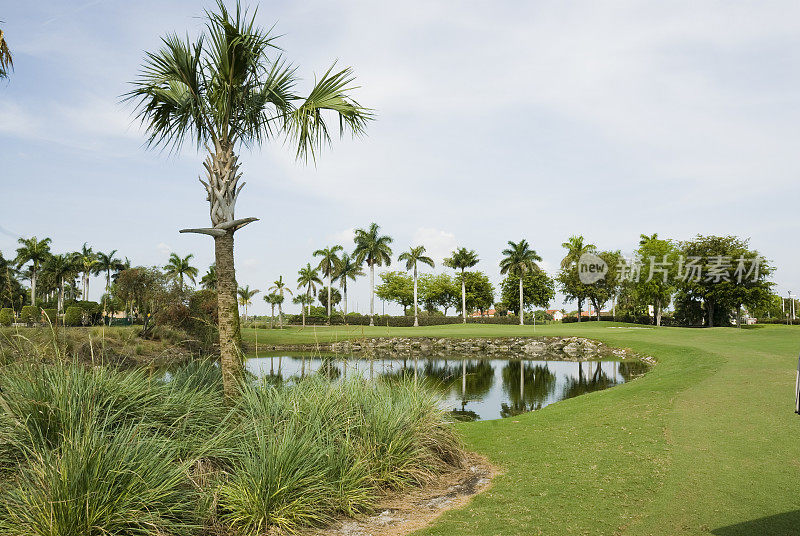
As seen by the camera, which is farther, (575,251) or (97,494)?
(575,251)

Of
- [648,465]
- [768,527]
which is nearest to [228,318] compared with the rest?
[648,465]

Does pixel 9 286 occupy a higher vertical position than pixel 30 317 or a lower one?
higher

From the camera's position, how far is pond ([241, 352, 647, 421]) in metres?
11.8

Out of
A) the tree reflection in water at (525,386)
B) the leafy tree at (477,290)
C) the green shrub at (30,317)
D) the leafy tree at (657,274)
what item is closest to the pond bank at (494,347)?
the tree reflection in water at (525,386)

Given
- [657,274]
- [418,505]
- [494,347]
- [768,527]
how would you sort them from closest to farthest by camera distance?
[768,527]
[418,505]
[494,347]
[657,274]

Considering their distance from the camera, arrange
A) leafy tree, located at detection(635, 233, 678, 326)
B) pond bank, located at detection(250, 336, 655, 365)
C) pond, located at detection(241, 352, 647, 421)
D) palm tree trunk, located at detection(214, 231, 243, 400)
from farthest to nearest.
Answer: leafy tree, located at detection(635, 233, 678, 326) → pond bank, located at detection(250, 336, 655, 365) → pond, located at detection(241, 352, 647, 421) → palm tree trunk, located at detection(214, 231, 243, 400)

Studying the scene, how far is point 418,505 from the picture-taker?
20.0 feet

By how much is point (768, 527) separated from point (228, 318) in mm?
6886

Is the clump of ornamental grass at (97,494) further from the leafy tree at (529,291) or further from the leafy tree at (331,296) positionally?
the leafy tree at (331,296)

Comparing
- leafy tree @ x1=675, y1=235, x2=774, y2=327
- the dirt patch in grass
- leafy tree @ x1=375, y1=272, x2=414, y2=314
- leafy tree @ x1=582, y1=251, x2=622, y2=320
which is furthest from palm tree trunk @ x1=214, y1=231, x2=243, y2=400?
leafy tree @ x1=375, y1=272, x2=414, y2=314

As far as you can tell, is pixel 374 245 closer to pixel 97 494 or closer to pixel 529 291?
pixel 529 291

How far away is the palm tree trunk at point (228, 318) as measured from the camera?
7457 millimetres

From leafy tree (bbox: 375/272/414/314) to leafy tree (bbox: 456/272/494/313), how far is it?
940 cm

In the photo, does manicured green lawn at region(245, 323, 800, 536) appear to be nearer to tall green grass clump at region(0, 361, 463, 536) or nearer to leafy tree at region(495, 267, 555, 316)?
tall green grass clump at region(0, 361, 463, 536)
